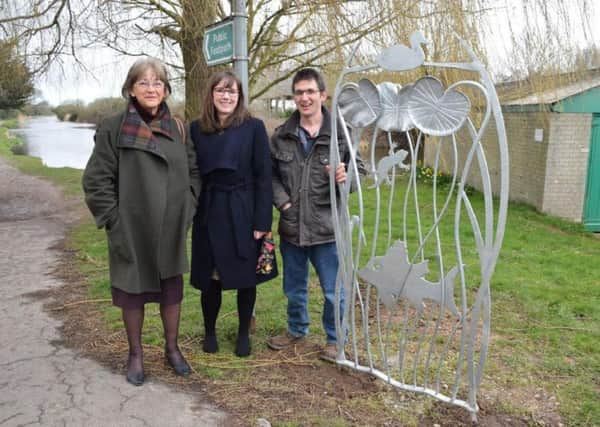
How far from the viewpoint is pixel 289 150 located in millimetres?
2879

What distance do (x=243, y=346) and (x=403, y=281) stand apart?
1092 mm

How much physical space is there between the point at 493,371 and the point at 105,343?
2.35 metres

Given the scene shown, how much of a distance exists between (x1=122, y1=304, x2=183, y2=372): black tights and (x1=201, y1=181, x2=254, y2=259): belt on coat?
48cm

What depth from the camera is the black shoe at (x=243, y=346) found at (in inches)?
123

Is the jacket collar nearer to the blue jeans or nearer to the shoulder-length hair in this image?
the shoulder-length hair

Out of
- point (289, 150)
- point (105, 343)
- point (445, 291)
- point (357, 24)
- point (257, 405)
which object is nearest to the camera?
point (445, 291)

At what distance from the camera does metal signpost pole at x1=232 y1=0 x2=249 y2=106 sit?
3.11m

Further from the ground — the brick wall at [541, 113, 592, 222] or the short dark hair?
the short dark hair

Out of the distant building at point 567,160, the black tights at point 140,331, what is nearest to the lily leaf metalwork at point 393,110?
the black tights at point 140,331

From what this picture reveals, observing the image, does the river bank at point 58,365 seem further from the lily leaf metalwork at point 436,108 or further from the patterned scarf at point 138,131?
the lily leaf metalwork at point 436,108

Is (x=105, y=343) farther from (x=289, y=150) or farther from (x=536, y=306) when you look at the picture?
(x=536, y=306)

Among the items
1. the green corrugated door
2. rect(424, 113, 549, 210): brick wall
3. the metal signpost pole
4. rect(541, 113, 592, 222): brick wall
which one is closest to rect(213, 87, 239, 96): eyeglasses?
the metal signpost pole

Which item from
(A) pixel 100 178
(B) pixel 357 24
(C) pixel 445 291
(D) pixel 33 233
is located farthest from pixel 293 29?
(D) pixel 33 233

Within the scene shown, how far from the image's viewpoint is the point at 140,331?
2.84m
